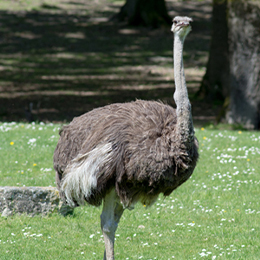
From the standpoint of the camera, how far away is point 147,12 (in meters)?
28.9

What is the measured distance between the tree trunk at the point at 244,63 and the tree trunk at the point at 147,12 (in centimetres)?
1560

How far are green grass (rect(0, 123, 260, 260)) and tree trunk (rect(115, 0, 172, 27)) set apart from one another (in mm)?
20023

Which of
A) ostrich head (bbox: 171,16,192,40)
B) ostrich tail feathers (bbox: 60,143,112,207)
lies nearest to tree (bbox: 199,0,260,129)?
ostrich head (bbox: 171,16,192,40)

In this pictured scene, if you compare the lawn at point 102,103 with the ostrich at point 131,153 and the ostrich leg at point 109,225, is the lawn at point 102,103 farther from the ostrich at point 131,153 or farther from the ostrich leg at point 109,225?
the ostrich at point 131,153

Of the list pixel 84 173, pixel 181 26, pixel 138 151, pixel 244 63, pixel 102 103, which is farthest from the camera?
pixel 102 103

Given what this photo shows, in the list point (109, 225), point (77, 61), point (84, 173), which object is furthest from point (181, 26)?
point (77, 61)

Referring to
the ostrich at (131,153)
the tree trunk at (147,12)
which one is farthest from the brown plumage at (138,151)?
the tree trunk at (147,12)

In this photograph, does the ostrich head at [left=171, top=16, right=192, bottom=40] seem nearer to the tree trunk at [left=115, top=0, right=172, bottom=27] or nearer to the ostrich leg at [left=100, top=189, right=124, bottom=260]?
the ostrich leg at [left=100, top=189, right=124, bottom=260]

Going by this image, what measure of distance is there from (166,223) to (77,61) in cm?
1893

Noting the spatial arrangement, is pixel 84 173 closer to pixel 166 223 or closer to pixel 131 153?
pixel 131 153

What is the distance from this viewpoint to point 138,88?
20297mm

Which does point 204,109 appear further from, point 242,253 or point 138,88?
point 242,253

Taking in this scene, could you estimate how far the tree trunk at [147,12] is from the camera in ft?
93.7

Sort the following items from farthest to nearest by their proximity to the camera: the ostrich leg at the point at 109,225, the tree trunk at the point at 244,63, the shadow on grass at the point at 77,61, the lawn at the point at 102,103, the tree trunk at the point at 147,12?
the tree trunk at the point at 147,12 < the shadow on grass at the point at 77,61 < the tree trunk at the point at 244,63 < the lawn at the point at 102,103 < the ostrich leg at the point at 109,225
